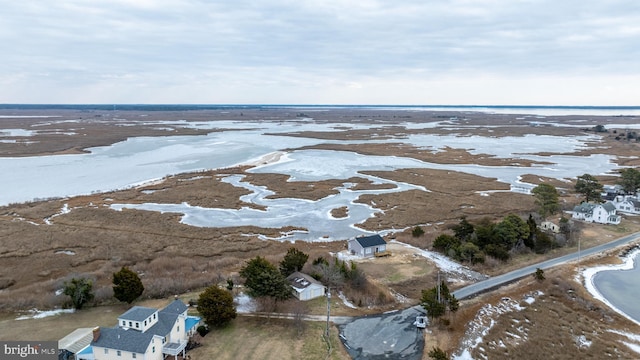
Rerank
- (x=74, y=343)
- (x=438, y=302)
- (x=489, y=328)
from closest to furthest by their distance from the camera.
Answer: (x=74, y=343)
(x=438, y=302)
(x=489, y=328)

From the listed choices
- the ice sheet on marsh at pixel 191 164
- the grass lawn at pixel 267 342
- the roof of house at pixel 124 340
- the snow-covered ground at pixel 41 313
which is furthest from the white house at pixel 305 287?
the ice sheet on marsh at pixel 191 164

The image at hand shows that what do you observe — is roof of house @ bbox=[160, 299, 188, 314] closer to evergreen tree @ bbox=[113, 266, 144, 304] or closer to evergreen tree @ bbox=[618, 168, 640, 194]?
evergreen tree @ bbox=[113, 266, 144, 304]

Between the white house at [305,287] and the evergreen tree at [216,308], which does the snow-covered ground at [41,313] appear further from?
the white house at [305,287]

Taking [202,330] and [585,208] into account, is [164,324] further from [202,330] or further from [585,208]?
[585,208]

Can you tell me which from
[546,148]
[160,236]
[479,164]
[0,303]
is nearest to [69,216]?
[160,236]

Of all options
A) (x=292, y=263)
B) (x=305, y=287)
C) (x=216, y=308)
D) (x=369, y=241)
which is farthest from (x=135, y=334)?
(x=369, y=241)

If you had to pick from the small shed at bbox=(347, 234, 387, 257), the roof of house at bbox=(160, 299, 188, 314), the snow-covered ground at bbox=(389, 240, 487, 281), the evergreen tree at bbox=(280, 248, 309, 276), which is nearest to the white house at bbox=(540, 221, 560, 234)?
the snow-covered ground at bbox=(389, 240, 487, 281)

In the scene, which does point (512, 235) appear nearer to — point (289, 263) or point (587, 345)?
point (587, 345)
